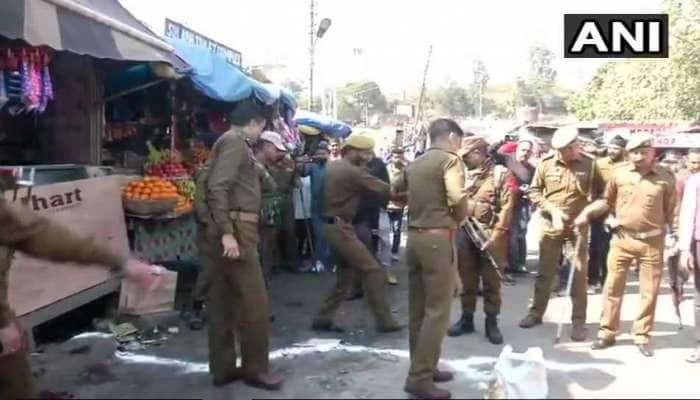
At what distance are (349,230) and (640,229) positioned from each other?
8.10 feet

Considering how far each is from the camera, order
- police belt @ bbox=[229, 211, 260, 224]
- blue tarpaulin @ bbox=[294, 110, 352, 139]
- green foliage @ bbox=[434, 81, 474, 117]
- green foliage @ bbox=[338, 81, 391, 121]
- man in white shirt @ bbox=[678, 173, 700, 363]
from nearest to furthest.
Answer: police belt @ bbox=[229, 211, 260, 224] < man in white shirt @ bbox=[678, 173, 700, 363] < blue tarpaulin @ bbox=[294, 110, 352, 139] < green foliage @ bbox=[434, 81, 474, 117] < green foliage @ bbox=[338, 81, 391, 121]

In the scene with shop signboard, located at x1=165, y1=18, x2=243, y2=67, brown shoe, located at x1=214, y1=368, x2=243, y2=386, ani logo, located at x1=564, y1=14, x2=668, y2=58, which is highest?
shop signboard, located at x1=165, y1=18, x2=243, y2=67

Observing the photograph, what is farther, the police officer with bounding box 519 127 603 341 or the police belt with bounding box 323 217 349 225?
the police belt with bounding box 323 217 349 225

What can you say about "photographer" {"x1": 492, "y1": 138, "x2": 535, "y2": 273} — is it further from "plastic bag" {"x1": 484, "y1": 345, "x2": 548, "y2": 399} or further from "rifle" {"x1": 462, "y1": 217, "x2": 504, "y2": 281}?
"plastic bag" {"x1": 484, "y1": 345, "x2": 548, "y2": 399}

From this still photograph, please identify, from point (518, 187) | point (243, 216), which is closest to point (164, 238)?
point (243, 216)

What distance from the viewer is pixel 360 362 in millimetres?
4020

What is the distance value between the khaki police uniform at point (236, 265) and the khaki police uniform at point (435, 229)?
1.00 meters

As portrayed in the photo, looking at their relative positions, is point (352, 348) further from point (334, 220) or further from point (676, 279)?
point (676, 279)

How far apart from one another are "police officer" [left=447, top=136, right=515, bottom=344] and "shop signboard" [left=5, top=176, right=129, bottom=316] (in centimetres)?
293

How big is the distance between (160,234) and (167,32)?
3.10 metres

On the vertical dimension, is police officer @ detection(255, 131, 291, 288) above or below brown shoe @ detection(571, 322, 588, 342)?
above

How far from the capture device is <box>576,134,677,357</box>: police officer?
582 centimetres

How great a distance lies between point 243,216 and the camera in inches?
187

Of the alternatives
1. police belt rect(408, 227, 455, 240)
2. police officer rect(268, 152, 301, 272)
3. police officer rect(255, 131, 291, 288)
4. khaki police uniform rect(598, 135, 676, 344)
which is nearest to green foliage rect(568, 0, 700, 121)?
police officer rect(268, 152, 301, 272)
